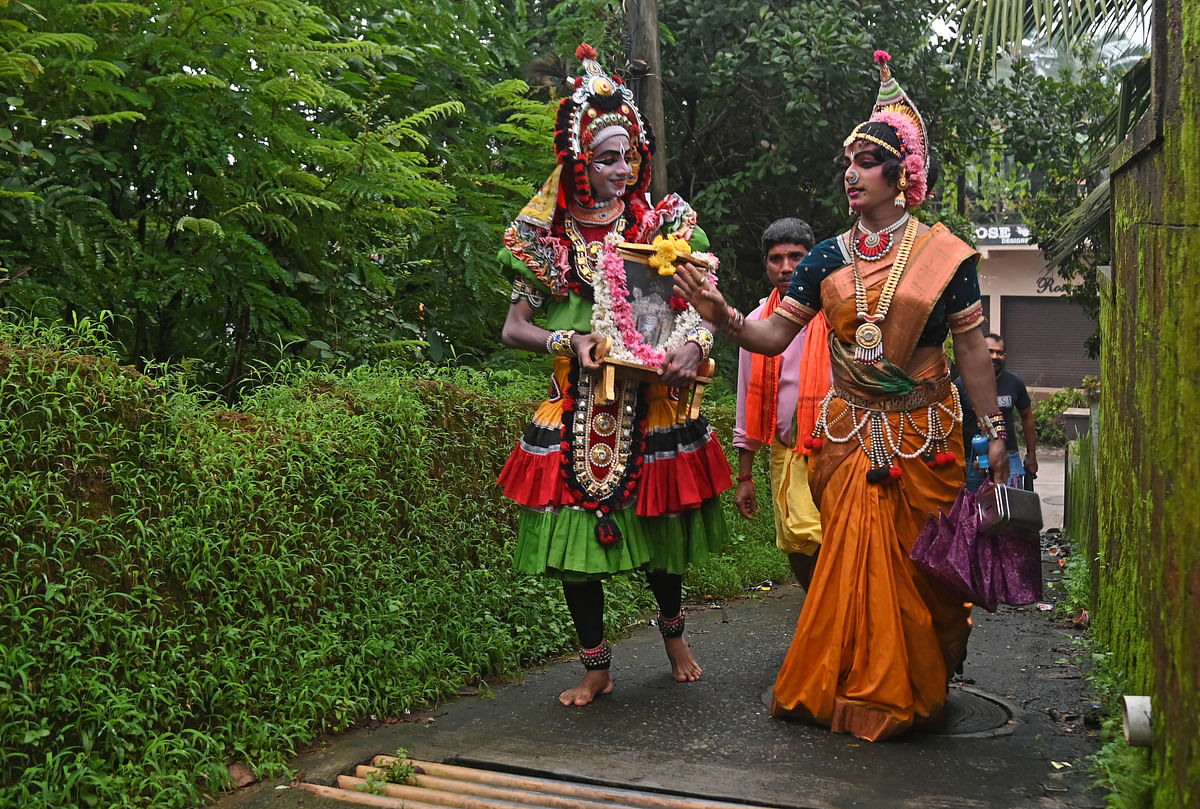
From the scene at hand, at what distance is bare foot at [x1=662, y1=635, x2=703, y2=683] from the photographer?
5.39 m

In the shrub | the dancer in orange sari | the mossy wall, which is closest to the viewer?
the mossy wall

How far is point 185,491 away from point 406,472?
4.30 ft

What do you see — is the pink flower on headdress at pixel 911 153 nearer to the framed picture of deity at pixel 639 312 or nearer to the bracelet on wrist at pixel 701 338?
the framed picture of deity at pixel 639 312

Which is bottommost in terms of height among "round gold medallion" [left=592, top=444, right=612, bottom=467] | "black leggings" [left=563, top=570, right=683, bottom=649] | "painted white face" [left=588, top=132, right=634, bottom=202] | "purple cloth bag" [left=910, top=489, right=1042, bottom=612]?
"black leggings" [left=563, top=570, right=683, bottom=649]

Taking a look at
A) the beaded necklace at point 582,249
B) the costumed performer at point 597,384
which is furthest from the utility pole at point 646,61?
the beaded necklace at point 582,249

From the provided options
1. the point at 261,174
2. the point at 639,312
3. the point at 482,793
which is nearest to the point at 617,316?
the point at 639,312

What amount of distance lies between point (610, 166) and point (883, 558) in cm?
197

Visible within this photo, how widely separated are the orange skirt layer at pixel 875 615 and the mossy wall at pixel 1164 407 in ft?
2.30

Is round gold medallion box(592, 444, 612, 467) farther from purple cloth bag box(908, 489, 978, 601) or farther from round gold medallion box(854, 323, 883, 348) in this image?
purple cloth bag box(908, 489, 978, 601)

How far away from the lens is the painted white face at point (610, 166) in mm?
4945

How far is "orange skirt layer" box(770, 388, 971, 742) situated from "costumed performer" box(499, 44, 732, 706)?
659mm

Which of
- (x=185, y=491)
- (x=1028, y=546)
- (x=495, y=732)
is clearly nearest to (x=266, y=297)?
(x=185, y=491)

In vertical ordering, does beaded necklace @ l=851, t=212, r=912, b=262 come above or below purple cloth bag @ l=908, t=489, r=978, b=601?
above

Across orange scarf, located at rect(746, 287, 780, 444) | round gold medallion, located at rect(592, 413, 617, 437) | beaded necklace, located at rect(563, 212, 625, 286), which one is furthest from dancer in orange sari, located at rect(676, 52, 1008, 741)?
orange scarf, located at rect(746, 287, 780, 444)
